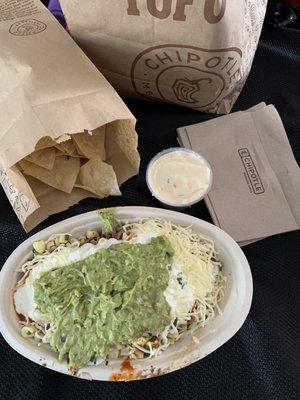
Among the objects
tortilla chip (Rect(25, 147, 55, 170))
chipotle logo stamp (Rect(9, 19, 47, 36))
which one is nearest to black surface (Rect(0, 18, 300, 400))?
tortilla chip (Rect(25, 147, 55, 170))

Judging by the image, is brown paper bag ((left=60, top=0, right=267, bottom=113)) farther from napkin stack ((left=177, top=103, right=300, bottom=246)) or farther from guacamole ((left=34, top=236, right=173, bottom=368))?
guacamole ((left=34, top=236, right=173, bottom=368))

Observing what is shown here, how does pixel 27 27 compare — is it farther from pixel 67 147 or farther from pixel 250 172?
pixel 250 172

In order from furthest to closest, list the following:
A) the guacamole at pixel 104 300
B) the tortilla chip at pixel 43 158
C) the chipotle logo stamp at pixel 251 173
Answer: the chipotle logo stamp at pixel 251 173
the tortilla chip at pixel 43 158
the guacamole at pixel 104 300

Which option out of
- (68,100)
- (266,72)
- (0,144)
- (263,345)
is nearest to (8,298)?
(0,144)

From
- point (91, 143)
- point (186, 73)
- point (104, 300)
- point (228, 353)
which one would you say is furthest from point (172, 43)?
point (228, 353)

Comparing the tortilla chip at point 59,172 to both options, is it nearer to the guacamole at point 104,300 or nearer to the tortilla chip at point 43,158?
the tortilla chip at point 43,158

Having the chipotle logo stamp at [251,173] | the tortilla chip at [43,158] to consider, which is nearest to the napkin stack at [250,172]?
the chipotle logo stamp at [251,173]

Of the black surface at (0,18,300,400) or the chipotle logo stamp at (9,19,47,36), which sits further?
the chipotle logo stamp at (9,19,47,36)
